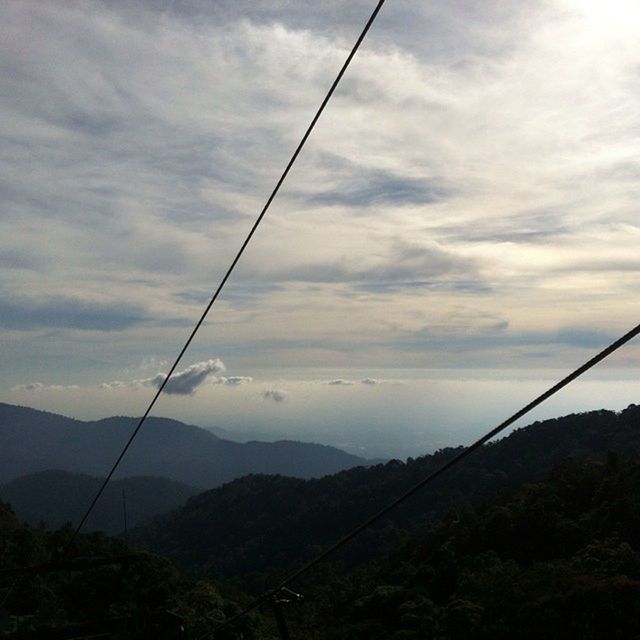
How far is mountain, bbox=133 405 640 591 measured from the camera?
91.6m

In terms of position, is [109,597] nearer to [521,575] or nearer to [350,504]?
[521,575]

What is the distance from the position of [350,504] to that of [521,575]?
7824 centimetres

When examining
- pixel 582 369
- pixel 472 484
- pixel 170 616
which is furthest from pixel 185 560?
pixel 582 369

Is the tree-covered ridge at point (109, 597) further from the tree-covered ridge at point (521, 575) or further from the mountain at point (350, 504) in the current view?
the mountain at point (350, 504)

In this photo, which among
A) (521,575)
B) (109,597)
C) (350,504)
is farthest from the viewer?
(350,504)

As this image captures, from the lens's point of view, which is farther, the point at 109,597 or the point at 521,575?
the point at 109,597

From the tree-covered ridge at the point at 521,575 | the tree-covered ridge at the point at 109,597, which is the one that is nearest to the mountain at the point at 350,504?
the tree-covered ridge at the point at 521,575

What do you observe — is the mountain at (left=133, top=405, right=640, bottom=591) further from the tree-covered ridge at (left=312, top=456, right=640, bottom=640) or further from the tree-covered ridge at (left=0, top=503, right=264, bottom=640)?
the tree-covered ridge at (left=0, top=503, right=264, bottom=640)

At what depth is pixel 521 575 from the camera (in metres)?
34.4

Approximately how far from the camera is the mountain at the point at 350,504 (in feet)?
300

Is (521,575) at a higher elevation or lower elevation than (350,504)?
higher

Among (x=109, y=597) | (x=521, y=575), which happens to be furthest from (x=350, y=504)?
(x=521, y=575)

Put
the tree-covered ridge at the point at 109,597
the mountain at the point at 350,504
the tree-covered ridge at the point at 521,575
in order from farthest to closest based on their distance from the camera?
1. the mountain at the point at 350,504
2. the tree-covered ridge at the point at 109,597
3. the tree-covered ridge at the point at 521,575

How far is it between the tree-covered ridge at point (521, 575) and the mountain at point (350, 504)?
2596 cm
